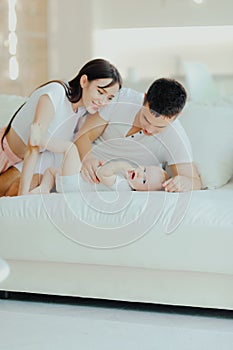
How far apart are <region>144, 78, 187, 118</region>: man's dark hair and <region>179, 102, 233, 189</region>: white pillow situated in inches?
5.9

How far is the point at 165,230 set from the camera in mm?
2260

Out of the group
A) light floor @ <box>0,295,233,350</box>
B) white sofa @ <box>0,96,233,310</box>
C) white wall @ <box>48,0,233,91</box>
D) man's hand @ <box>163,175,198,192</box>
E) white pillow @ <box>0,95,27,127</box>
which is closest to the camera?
light floor @ <box>0,295,233,350</box>

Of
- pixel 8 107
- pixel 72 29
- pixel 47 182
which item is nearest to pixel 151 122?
pixel 47 182

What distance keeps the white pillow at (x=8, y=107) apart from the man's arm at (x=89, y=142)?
395 millimetres

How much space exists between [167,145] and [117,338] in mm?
766

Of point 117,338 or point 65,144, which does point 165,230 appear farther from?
point 65,144

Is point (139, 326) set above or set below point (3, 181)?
below

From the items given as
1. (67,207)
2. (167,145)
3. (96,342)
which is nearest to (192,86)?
(167,145)

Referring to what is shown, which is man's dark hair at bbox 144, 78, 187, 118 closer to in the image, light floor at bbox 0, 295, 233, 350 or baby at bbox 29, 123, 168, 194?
baby at bbox 29, 123, 168, 194

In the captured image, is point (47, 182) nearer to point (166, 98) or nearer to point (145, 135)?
point (145, 135)

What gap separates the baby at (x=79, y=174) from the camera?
2578mm

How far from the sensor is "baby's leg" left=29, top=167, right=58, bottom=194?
261cm

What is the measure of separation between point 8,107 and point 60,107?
15.5 inches

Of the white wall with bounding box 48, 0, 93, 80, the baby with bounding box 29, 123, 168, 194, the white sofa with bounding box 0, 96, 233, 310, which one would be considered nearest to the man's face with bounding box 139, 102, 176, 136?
the baby with bounding box 29, 123, 168, 194
